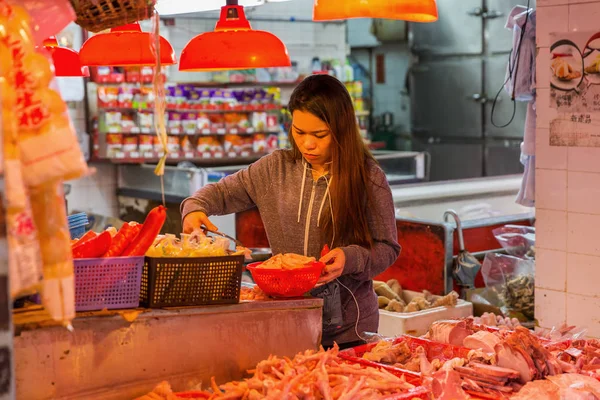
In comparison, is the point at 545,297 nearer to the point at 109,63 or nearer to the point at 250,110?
the point at 109,63

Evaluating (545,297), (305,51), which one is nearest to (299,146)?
(545,297)

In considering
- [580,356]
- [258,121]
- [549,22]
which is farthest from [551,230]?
[258,121]

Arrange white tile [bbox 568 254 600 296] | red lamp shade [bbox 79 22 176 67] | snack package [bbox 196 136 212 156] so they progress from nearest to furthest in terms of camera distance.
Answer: red lamp shade [bbox 79 22 176 67] → white tile [bbox 568 254 600 296] → snack package [bbox 196 136 212 156]

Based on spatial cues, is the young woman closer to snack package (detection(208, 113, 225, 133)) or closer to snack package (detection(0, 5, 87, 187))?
snack package (detection(0, 5, 87, 187))

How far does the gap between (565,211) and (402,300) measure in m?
1.37

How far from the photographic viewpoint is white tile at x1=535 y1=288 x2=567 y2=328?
530cm

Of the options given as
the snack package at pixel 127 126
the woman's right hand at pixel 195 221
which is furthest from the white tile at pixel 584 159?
the snack package at pixel 127 126

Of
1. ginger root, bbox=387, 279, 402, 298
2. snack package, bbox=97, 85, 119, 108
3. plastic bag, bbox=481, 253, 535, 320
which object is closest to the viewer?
plastic bag, bbox=481, 253, 535, 320

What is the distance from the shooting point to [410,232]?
614cm

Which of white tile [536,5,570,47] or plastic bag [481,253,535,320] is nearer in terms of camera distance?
white tile [536,5,570,47]

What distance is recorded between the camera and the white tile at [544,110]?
17.3ft

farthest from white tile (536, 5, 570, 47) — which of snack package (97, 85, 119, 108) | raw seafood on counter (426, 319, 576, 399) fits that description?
snack package (97, 85, 119, 108)

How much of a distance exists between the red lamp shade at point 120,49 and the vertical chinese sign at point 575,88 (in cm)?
254

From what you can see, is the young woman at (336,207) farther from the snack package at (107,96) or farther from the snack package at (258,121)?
the snack package at (258,121)
